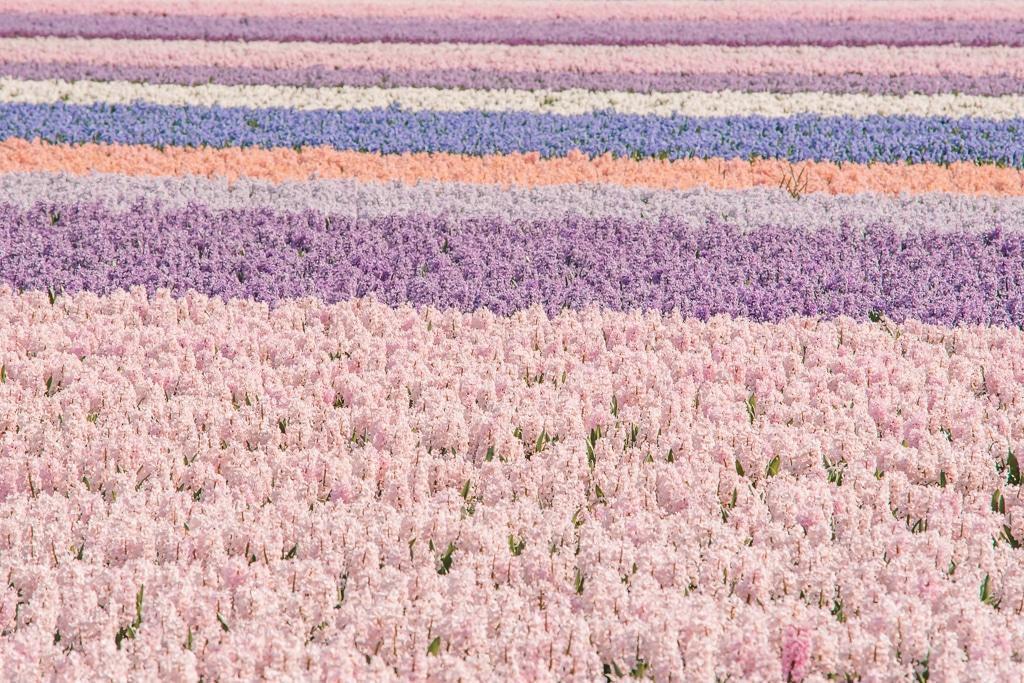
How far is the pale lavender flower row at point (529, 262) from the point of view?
27.0 feet

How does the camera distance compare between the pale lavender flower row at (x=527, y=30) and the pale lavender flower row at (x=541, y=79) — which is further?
the pale lavender flower row at (x=527, y=30)

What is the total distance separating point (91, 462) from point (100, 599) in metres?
1.31

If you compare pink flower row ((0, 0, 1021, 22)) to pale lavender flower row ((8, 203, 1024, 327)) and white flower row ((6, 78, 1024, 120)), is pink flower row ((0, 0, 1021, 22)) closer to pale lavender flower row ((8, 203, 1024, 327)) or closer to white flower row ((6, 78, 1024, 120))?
white flower row ((6, 78, 1024, 120))

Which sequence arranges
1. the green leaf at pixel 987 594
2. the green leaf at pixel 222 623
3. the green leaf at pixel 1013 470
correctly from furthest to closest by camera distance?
the green leaf at pixel 1013 470, the green leaf at pixel 987 594, the green leaf at pixel 222 623

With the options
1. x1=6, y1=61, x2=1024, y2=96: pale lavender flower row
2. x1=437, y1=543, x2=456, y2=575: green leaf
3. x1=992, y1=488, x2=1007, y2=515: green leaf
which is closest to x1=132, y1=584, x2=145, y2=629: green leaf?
x1=437, y1=543, x2=456, y2=575: green leaf

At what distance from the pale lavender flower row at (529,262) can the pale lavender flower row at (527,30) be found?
44.6 feet

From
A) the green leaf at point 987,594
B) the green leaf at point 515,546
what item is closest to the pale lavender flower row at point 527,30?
the green leaf at point 515,546

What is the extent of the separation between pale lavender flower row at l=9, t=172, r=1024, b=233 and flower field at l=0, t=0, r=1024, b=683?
61mm

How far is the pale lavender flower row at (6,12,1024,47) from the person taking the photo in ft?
74.6

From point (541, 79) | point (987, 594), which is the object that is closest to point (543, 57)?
point (541, 79)

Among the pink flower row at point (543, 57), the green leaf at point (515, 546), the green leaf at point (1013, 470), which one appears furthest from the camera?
the pink flower row at point (543, 57)

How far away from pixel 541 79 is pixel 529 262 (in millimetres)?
10793

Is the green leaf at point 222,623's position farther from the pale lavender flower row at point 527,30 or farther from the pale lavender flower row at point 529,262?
the pale lavender flower row at point 527,30

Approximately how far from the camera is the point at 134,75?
19234mm
